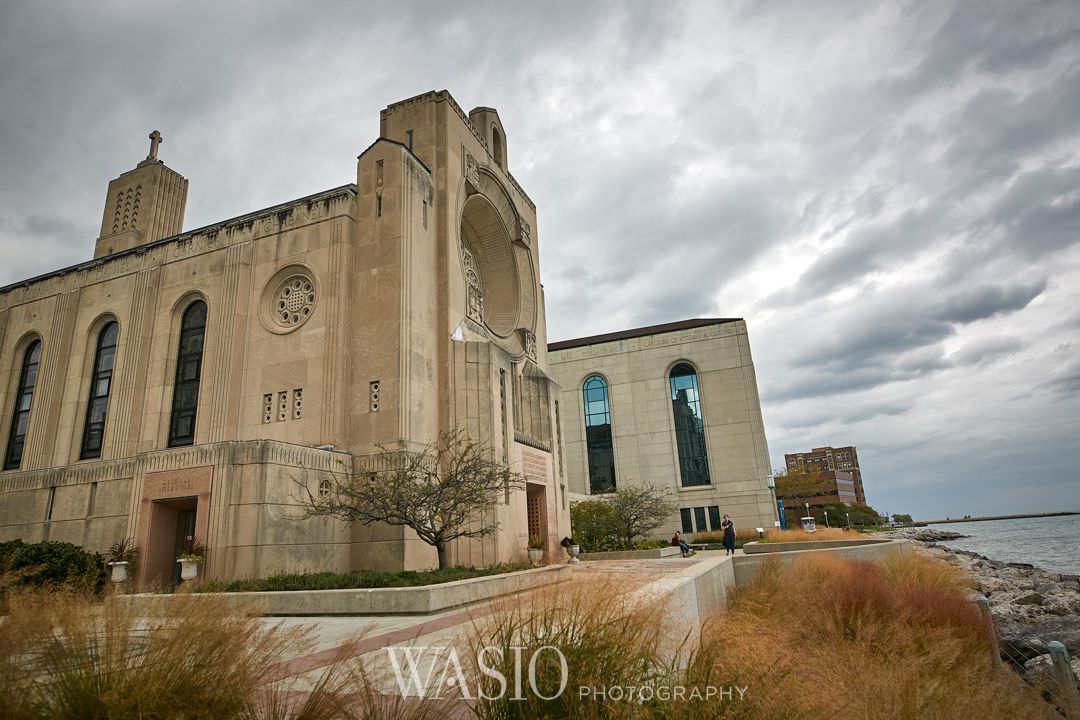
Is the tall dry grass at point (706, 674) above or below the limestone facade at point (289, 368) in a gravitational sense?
below

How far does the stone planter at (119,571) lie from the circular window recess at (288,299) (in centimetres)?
A: 947

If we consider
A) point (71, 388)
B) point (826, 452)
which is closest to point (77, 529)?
point (71, 388)

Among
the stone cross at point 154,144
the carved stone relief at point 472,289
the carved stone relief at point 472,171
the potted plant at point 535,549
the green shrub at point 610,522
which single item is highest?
the stone cross at point 154,144

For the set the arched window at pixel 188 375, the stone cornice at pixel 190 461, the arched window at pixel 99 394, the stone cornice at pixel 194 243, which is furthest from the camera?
the arched window at pixel 99 394

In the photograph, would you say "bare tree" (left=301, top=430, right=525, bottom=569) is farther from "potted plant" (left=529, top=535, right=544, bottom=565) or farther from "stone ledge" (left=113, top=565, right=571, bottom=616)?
"potted plant" (left=529, top=535, right=544, bottom=565)

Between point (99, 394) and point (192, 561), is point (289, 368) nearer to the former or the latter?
point (192, 561)

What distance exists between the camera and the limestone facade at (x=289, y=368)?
18344 millimetres

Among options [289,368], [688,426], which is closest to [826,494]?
[688,426]

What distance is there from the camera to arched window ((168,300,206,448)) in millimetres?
25297

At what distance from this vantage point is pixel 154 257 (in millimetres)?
28266

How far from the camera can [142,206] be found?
36344 mm

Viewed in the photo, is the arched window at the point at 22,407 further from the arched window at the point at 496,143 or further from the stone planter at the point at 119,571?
the arched window at the point at 496,143

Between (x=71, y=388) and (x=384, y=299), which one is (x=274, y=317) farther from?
(x=71, y=388)

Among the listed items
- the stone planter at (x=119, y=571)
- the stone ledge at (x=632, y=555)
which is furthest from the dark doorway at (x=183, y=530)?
the stone ledge at (x=632, y=555)
